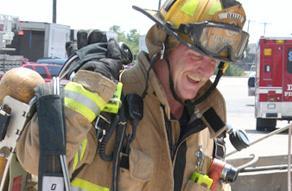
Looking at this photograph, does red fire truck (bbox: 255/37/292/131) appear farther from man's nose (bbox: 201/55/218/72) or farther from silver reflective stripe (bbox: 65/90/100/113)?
silver reflective stripe (bbox: 65/90/100/113)

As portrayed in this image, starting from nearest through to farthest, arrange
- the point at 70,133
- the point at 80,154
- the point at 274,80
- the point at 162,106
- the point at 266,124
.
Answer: the point at 70,133 → the point at 80,154 → the point at 162,106 → the point at 274,80 → the point at 266,124

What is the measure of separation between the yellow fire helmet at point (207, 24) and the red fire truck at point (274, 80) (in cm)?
1233

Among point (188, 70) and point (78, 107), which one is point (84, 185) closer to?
point (78, 107)

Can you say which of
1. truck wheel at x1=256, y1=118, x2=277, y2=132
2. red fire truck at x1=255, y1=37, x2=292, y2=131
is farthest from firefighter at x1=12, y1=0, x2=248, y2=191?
truck wheel at x1=256, y1=118, x2=277, y2=132

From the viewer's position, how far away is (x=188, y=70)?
8.32 feet

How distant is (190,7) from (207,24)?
11 centimetres

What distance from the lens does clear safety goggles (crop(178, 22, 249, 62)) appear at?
245 cm

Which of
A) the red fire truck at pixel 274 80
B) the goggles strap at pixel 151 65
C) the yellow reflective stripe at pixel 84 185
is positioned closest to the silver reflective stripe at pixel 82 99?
the yellow reflective stripe at pixel 84 185

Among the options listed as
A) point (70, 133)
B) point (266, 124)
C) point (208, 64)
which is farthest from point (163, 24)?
Answer: point (266, 124)

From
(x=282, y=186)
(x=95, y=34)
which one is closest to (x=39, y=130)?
(x=95, y=34)

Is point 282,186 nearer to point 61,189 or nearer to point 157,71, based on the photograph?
point 157,71

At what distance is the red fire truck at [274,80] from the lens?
577 inches

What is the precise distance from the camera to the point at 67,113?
2.06m

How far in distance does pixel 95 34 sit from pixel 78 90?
47cm
